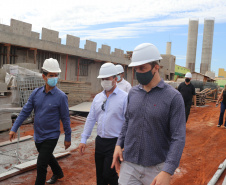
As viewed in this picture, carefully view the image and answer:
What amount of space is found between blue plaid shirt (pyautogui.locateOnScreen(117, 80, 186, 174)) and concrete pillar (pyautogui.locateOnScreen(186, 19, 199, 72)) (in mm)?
55122

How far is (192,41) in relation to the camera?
5450cm

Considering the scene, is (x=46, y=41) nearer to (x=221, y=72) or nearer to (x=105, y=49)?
(x=105, y=49)

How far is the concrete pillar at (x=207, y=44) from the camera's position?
5494 cm

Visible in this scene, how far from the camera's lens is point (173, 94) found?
2100 mm

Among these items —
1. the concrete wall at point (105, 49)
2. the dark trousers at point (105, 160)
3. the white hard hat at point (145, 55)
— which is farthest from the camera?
the concrete wall at point (105, 49)

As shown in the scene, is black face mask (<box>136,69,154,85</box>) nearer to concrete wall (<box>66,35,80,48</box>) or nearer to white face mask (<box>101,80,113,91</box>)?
white face mask (<box>101,80,113,91</box>)

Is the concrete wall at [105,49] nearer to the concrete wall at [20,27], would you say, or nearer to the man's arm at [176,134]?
the concrete wall at [20,27]

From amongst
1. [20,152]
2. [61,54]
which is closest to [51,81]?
[20,152]

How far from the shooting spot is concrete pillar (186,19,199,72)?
54281 mm

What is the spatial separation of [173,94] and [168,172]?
0.66 meters

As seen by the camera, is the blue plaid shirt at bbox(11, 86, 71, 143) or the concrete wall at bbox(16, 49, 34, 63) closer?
the blue plaid shirt at bbox(11, 86, 71, 143)

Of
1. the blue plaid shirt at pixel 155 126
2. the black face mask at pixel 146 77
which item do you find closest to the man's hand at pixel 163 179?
the blue plaid shirt at pixel 155 126

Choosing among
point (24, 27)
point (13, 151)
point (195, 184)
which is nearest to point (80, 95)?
point (24, 27)

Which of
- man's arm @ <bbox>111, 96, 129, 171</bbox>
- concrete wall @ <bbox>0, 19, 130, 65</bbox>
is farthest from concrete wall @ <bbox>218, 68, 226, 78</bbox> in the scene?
man's arm @ <bbox>111, 96, 129, 171</bbox>
